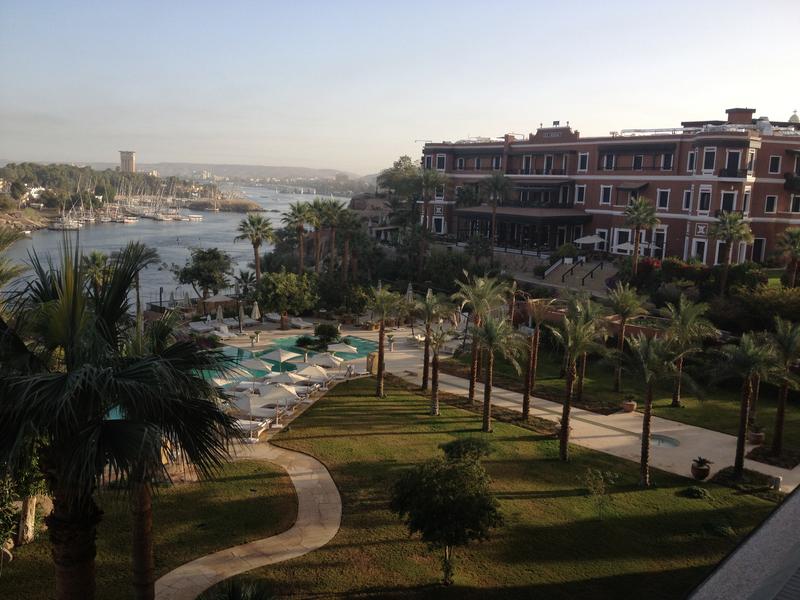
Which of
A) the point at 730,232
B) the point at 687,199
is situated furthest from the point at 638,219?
the point at 687,199

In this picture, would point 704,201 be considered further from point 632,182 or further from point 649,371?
point 649,371

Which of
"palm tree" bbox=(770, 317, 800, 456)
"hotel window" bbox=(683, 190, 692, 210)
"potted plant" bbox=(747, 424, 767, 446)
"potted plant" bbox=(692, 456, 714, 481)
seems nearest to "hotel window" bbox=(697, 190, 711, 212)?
"hotel window" bbox=(683, 190, 692, 210)

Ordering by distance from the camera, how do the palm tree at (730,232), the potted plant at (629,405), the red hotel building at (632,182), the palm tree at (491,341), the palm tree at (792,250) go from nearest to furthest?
the palm tree at (491,341), the potted plant at (629,405), the palm tree at (792,250), the palm tree at (730,232), the red hotel building at (632,182)

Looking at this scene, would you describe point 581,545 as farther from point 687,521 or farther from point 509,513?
point 687,521

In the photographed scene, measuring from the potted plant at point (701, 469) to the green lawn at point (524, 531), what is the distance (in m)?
0.62

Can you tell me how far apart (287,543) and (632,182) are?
47.7m

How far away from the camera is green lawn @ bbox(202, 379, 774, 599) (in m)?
15.3

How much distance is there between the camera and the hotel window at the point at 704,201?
49.2 metres

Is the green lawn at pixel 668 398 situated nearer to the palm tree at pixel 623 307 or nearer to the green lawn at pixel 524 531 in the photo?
the palm tree at pixel 623 307

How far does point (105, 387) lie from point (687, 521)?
682 inches

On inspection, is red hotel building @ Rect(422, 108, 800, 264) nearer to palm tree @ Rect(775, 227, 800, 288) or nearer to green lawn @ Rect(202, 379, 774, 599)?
palm tree @ Rect(775, 227, 800, 288)

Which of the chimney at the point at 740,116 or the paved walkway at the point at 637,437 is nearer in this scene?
the paved walkway at the point at 637,437

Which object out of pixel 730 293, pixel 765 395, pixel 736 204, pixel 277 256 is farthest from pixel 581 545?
pixel 277 256

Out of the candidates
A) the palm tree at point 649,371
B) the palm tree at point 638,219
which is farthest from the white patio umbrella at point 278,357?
the palm tree at point 638,219
